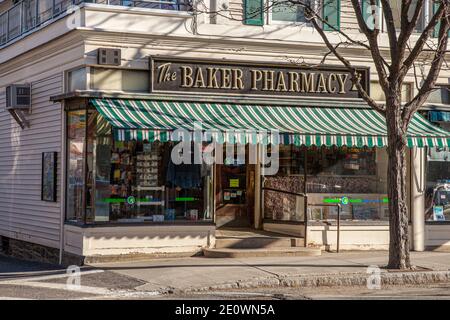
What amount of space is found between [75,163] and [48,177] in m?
1.32

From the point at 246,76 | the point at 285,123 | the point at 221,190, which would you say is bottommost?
the point at 221,190

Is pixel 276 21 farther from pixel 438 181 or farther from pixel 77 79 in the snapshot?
pixel 438 181

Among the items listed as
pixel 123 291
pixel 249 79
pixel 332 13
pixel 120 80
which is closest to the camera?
pixel 123 291

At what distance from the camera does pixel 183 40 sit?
50.2ft

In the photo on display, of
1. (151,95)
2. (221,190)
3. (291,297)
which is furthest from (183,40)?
(291,297)

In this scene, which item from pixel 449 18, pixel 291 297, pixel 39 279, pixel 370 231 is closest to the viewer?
pixel 291 297

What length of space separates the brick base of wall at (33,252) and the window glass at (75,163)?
0.84 metres

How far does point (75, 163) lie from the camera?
1530cm

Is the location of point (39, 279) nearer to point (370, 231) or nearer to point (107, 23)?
point (107, 23)

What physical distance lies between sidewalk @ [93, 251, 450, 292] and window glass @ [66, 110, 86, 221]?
1.60 metres

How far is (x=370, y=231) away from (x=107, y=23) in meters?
7.14

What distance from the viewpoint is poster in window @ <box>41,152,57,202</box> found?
16.0 meters

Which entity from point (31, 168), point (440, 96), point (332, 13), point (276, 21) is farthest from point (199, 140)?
point (440, 96)

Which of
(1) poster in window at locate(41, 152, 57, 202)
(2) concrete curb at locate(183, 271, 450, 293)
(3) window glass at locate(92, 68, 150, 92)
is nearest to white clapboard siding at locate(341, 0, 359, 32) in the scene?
(3) window glass at locate(92, 68, 150, 92)
